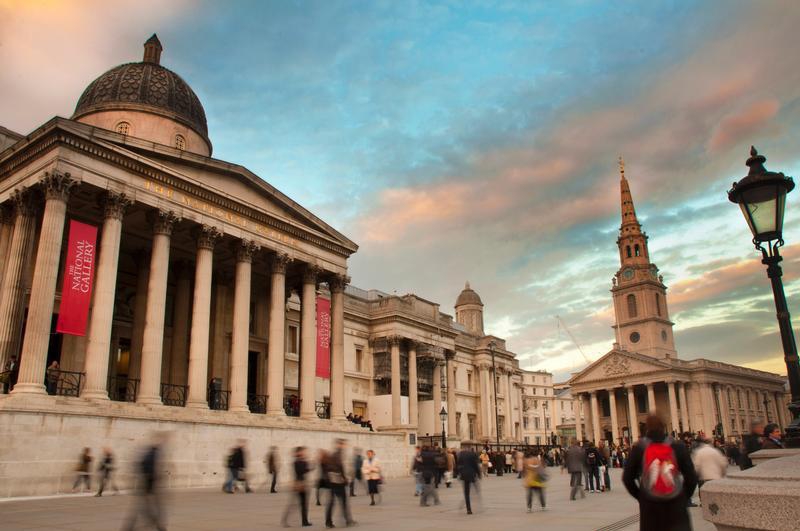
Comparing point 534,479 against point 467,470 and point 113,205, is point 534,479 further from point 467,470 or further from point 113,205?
point 113,205

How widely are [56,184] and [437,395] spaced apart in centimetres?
3584

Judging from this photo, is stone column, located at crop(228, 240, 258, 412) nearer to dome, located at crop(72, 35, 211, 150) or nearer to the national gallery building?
the national gallery building

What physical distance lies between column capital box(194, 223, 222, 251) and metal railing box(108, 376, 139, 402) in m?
6.02

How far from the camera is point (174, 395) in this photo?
27.6 m

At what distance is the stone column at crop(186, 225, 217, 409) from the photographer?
2458 centimetres

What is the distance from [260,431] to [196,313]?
547cm

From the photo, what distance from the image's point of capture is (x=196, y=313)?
25328mm

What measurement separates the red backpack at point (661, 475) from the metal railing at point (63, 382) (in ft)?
69.5

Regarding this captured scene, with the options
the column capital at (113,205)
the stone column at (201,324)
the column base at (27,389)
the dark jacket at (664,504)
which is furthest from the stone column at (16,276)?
the dark jacket at (664,504)

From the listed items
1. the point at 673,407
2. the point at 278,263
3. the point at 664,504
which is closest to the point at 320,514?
the point at 664,504

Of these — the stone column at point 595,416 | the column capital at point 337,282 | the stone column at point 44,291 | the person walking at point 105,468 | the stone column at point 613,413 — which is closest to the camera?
the person walking at point 105,468

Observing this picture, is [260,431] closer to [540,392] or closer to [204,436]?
[204,436]

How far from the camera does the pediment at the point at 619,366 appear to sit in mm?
83375

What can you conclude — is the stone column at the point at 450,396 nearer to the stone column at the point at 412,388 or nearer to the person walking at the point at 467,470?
the stone column at the point at 412,388
